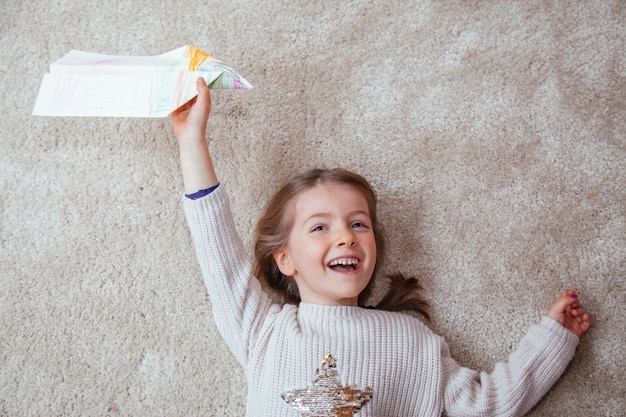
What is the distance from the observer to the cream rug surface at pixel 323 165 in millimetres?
1047

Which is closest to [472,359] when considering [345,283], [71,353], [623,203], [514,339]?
[514,339]

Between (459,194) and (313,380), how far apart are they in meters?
0.49

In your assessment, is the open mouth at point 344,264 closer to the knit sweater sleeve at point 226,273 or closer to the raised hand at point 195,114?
the knit sweater sleeve at point 226,273

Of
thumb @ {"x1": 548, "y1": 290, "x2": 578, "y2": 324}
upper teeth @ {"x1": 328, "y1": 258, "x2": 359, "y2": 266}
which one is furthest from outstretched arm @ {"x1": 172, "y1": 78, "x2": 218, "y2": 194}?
thumb @ {"x1": 548, "y1": 290, "x2": 578, "y2": 324}

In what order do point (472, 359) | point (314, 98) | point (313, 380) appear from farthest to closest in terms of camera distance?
1. point (314, 98)
2. point (472, 359)
3. point (313, 380)

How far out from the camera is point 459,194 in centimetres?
112

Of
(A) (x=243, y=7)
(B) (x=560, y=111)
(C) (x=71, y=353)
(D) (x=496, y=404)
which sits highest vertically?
(A) (x=243, y=7)

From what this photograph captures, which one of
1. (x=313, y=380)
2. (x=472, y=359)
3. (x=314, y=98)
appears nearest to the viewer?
(x=313, y=380)

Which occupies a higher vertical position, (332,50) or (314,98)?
(332,50)

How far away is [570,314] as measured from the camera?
1.03 m

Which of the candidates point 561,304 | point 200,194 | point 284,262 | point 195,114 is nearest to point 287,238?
point 284,262

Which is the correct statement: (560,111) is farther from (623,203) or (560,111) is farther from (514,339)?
(514,339)

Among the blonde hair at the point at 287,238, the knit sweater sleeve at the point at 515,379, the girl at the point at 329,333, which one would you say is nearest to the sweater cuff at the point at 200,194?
the girl at the point at 329,333

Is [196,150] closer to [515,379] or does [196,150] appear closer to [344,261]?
[344,261]
